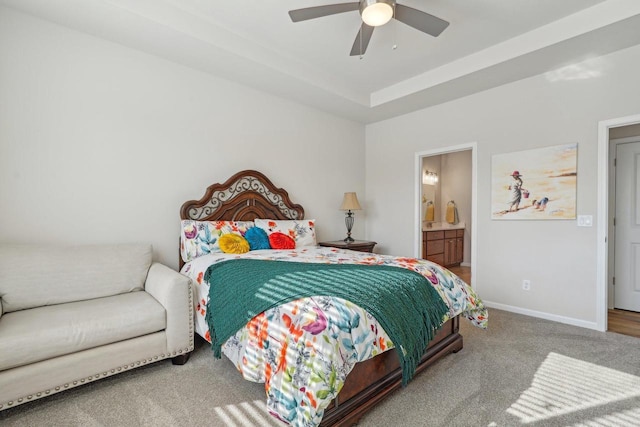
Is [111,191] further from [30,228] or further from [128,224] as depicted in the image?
[30,228]

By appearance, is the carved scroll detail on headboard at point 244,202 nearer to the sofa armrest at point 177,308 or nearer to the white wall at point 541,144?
the sofa armrest at point 177,308

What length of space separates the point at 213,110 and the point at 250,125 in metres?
0.47

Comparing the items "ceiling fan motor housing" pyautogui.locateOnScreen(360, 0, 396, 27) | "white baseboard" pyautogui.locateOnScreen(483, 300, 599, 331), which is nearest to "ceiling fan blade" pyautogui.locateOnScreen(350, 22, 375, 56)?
"ceiling fan motor housing" pyautogui.locateOnScreen(360, 0, 396, 27)

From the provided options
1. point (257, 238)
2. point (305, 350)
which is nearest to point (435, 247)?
point (257, 238)

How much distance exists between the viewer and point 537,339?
2.73 m

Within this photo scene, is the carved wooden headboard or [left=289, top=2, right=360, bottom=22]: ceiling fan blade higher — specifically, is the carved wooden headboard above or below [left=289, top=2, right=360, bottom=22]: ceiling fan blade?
below

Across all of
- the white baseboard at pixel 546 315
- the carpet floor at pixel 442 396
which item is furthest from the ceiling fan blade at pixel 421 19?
the white baseboard at pixel 546 315

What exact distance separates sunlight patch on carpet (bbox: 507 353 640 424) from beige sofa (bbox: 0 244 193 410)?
226cm

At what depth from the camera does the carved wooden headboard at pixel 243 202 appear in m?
3.27

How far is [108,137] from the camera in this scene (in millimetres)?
2740

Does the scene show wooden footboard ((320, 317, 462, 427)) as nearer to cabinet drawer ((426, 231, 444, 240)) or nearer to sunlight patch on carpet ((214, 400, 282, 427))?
sunlight patch on carpet ((214, 400, 282, 427))

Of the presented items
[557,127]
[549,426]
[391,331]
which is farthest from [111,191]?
[557,127]

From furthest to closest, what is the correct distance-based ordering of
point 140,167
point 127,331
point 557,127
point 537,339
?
point 557,127 < point 140,167 < point 537,339 < point 127,331

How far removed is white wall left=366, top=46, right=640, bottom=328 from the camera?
297 cm
